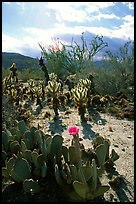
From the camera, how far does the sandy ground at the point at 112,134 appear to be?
3.51 meters

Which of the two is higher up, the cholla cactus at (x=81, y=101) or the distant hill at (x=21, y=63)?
the distant hill at (x=21, y=63)

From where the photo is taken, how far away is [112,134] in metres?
5.86

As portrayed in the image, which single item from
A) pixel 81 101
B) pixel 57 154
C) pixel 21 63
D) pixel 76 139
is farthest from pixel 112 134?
pixel 21 63

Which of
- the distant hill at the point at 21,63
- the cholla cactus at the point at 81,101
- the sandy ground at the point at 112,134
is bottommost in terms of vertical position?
the sandy ground at the point at 112,134

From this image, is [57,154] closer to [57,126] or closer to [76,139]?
[76,139]

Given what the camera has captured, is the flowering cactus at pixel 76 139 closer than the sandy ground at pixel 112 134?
Yes

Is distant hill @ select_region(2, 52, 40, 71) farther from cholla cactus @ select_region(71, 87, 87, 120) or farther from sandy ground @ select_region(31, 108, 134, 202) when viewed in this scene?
sandy ground @ select_region(31, 108, 134, 202)

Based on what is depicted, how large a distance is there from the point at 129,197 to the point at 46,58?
950 inches

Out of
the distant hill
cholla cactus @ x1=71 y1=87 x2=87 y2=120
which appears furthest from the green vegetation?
the distant hill

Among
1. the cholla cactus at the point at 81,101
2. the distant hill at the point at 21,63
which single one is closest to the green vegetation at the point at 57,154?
the cholla cactus at the point at 81,101

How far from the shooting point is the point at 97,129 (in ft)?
20.7

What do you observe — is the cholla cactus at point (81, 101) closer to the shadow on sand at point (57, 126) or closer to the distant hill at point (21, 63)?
the shadow on sand at point (57, 126)

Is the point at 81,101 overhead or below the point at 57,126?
overhead

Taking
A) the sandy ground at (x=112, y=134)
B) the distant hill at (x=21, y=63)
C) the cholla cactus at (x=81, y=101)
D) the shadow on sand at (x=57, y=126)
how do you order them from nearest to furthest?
the sandy ground at (x=112, y=134) < the shadow on sand at (x=57, y=126) < the cholla cactus at (x=81, y=101) < the distant hill at (x=21, y=63)
